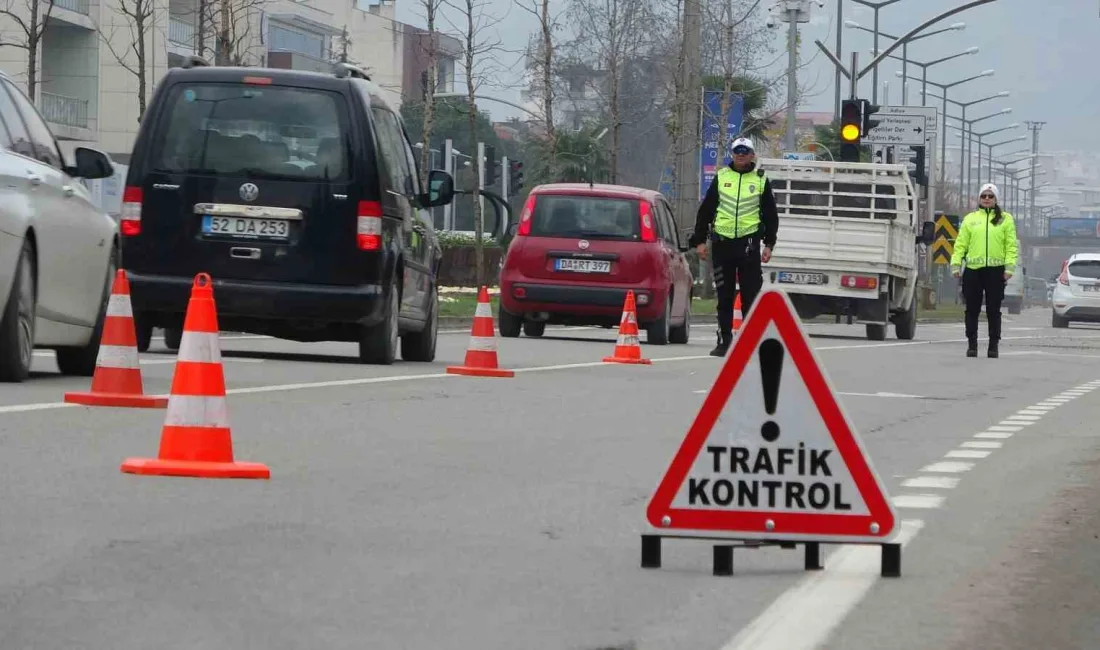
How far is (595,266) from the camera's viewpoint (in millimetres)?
24250

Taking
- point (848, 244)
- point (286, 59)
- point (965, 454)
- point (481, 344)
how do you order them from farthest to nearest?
point (286, 59)
point (848, 244)
point (481, 344)
point (965, 454)

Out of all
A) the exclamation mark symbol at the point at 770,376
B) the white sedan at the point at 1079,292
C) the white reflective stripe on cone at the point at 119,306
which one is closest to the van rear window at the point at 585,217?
the white reflective stripe on cone at the point at 119,306

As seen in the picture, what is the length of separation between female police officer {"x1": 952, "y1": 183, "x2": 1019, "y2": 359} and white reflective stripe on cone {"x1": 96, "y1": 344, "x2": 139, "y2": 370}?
13.8 meters

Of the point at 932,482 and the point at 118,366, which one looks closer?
the point at 932,482

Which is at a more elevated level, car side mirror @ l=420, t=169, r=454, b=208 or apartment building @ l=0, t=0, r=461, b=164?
apartment building @ l=0, t=0, r=461, b=164

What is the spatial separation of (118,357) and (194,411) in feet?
8.80

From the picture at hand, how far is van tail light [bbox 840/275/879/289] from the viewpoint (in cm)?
3073

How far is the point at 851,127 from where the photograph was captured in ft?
106

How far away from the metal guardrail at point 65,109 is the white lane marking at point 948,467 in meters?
47.2

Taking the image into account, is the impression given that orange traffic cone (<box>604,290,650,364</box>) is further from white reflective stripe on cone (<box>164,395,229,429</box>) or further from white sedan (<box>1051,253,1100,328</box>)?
white sedan (<box>1051,253,1100,328</box>)

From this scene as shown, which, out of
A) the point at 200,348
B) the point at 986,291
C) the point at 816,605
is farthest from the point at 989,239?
the point at 816,605

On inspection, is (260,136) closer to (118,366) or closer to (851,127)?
(118,366)

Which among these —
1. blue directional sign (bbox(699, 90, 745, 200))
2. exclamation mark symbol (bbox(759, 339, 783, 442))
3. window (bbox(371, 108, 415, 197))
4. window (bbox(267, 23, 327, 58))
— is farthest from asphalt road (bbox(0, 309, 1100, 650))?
window (bbox(267, 23, 327, 58))

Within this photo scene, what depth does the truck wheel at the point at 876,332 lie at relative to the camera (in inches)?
1240
